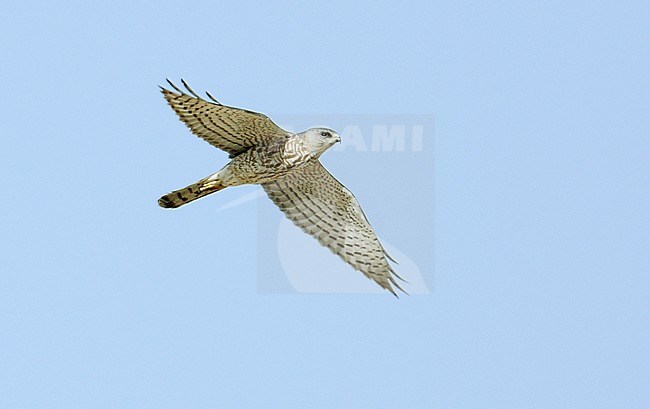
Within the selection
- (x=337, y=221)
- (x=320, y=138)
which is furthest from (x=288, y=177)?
(x=320, y=138)

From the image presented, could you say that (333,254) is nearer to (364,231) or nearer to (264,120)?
(364,231)

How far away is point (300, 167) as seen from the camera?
13.5m

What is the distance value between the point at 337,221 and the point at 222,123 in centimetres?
204

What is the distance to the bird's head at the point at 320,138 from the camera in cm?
1322

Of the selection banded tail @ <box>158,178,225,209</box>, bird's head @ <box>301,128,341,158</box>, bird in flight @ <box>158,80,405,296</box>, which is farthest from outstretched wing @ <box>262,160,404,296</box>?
bird's head @ <box>301,128,341,158</box>

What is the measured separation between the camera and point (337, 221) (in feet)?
47.7

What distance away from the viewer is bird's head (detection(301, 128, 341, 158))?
43.4 ft

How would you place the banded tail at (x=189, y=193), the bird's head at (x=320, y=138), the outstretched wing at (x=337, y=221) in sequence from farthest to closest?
1. the outstretched wing at (x=337, y=221)
2. the banded tail at (x=189, y=193)
3. the bird's head at (x=320, y=138)

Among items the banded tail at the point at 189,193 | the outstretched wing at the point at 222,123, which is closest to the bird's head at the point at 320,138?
the outstretched wing at the point at 222,123

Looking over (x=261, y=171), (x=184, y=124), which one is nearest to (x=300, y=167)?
(x=261, y=171)

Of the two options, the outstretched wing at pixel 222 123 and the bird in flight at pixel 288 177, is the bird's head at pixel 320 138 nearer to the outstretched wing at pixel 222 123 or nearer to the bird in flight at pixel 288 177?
the bird in flight at pixel 288 177

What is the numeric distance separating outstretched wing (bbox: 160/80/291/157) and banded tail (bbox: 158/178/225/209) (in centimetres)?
37

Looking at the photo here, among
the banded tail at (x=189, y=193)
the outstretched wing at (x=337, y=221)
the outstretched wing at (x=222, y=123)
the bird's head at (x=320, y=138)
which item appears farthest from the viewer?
the outstretched wing at (x=337, y=221)

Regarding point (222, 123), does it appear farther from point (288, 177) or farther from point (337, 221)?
point (337, 221)
